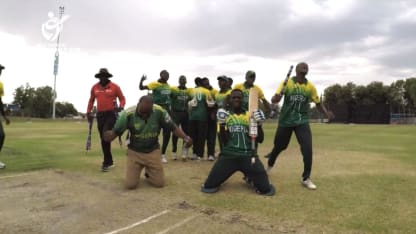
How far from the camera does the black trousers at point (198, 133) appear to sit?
9.44m

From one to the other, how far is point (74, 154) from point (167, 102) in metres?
3.61

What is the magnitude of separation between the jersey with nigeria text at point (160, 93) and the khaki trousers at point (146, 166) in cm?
228

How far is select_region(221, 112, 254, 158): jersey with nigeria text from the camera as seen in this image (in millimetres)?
6426

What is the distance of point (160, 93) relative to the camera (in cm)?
910

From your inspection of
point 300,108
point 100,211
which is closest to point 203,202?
point 100,211

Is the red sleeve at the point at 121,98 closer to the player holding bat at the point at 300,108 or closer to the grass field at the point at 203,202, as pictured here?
the grass field at the point at 203,202

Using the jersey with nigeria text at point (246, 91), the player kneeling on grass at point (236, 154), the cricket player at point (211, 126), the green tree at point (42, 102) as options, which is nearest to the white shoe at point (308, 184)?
the player kneeling on grass at point (236, 154)

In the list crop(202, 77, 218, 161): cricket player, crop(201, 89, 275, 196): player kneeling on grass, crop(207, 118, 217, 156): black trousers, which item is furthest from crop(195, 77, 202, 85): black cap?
crop(201, 89, 275, 196): player kneeling on grass

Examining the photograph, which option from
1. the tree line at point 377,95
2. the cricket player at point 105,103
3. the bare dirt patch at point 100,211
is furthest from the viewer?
the tree line at point 377,95

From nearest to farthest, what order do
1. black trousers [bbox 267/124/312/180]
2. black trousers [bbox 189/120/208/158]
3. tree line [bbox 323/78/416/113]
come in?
black trousers [bbox 267/124/312/180]
black trousers [bbox 189/120/208/158]
tree line [bbox 323/78/416/113]

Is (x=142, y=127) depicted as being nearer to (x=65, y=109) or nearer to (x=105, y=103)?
(x=105, y=103)

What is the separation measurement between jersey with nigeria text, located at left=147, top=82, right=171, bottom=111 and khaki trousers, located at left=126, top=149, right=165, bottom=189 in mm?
2277

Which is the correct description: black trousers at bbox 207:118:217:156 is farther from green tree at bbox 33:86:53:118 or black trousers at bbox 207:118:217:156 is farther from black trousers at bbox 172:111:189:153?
green tree at bbox 33:86:53:118

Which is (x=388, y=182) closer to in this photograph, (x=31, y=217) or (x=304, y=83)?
(x=304, y=83)
